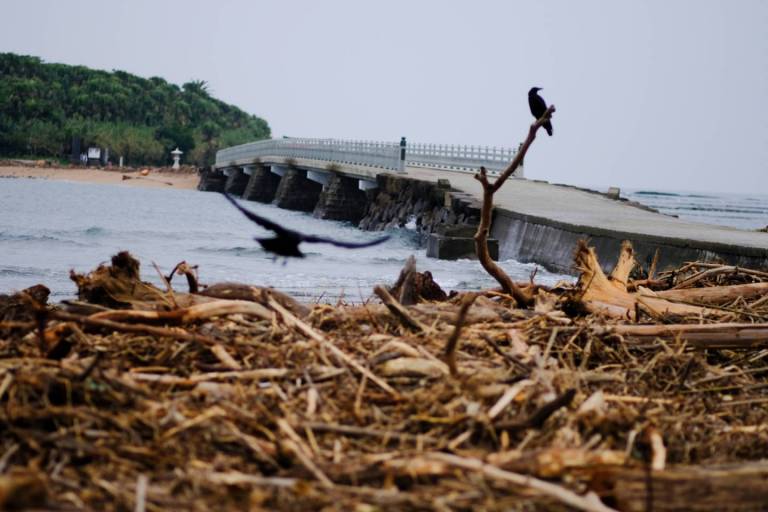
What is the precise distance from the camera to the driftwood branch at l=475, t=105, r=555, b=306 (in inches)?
189

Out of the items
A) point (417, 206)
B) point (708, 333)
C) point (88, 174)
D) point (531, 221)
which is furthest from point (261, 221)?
point (88, 174)

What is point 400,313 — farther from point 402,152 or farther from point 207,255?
point 402,152

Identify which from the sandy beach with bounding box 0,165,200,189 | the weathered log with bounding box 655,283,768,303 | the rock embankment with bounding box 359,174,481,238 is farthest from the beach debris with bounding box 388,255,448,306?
the sandy beach with bounding box 0,165,200,189

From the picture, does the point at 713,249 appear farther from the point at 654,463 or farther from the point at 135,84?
the point at 135,84

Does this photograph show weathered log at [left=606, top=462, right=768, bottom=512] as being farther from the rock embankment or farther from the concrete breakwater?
the rock embankment

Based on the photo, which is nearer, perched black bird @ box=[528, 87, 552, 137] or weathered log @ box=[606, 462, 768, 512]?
weathered log @ box=[606, 462, 768, 512]

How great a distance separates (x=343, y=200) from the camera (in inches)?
1777

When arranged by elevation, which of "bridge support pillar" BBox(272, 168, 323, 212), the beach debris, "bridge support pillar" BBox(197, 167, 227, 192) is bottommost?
"bridge support pillar" BBox(197, 167, 227, 192)

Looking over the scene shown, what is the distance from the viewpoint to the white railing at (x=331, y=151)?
39772 mm

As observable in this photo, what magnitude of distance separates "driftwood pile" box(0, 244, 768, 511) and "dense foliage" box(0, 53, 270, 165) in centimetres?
11626

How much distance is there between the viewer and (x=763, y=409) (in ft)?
14.8

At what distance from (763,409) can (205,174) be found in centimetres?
8281

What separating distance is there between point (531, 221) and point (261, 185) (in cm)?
4465

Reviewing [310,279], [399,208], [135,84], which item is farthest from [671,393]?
[135,84]
